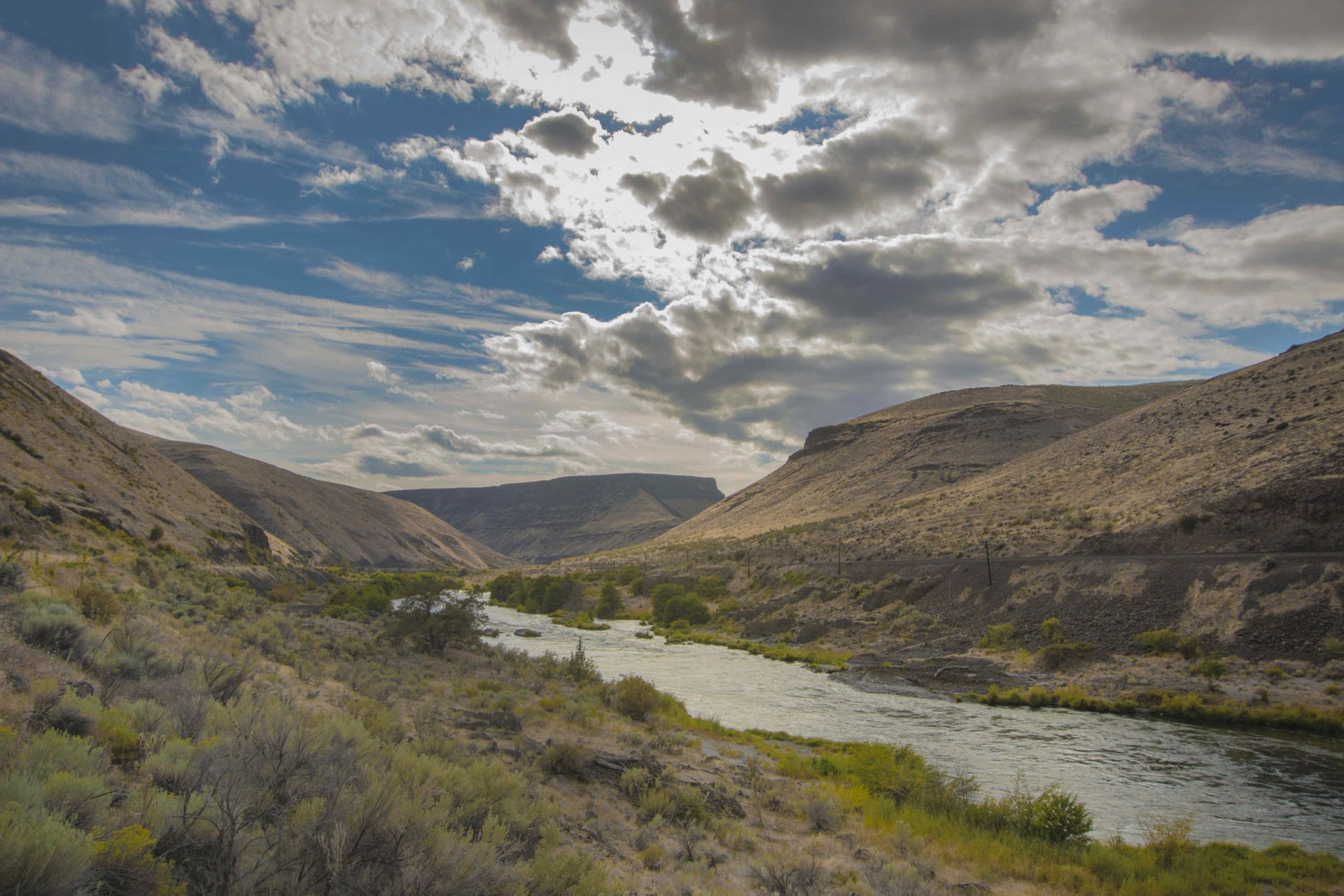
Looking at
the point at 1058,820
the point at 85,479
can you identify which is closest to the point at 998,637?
the point at 1058,820

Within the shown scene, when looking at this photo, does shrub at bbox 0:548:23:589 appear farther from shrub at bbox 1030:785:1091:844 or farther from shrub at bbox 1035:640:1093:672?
shrub at bbox 1035:640:1093:672

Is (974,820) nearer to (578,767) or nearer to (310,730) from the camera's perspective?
(578,767)

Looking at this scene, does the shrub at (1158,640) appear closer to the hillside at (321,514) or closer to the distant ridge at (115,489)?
the distant ridge at (115,489)

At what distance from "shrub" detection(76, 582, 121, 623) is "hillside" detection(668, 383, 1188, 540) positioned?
80.8m

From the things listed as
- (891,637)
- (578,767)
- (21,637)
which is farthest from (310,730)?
(891,637)

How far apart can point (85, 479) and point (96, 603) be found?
38415mm

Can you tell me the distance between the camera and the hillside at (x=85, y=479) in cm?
3378

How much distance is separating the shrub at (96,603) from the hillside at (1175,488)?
4369 cm

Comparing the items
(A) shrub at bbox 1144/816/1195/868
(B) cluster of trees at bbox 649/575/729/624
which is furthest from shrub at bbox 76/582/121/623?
(B) cluster of trees at bbox 649/575/729/624

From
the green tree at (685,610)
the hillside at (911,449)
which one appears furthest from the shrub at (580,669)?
the hillside at (911,449)

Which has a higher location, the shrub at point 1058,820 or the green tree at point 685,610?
the shrub at point 1058,820

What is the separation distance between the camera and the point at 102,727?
22.7ft

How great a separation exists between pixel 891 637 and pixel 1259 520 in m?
19.0

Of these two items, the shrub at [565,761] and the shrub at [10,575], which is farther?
the shrub at [10,575]
